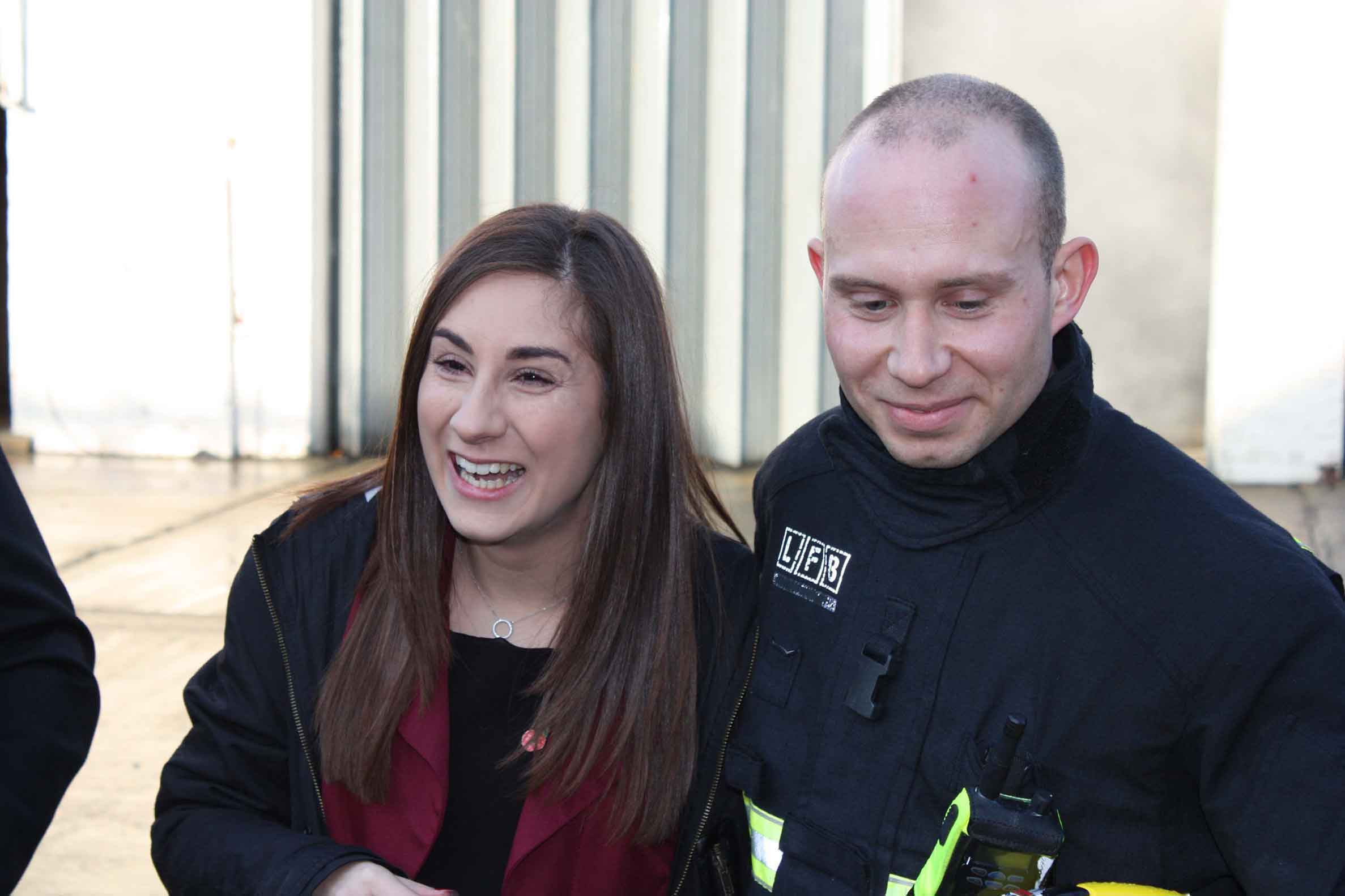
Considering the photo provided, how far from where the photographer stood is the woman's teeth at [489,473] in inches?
84.7

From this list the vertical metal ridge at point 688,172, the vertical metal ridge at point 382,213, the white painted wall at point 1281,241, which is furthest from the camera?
the vertical metal ridge at point 382,213

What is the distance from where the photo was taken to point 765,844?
1988 millimetres

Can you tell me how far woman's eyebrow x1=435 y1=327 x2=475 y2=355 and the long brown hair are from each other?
5cm

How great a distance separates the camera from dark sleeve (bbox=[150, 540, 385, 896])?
1977 millimetres

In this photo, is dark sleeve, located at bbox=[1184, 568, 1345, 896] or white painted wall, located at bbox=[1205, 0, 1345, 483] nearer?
dark sleeve, located at bbox=[1184, 568, 1345, 896]

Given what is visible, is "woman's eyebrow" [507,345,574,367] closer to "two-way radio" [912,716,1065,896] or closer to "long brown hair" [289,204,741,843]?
"long brown hair" [289,204,741,843]

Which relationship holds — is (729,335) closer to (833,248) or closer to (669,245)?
(669,245)

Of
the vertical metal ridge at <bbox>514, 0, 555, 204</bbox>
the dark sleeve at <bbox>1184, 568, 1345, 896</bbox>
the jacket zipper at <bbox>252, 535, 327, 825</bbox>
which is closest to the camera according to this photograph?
the dark sleeve at <bbox>1184, 568, 1345, 896</bbox>

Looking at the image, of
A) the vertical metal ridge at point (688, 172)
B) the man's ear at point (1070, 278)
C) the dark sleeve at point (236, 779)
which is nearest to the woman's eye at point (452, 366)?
the dark sleeve at point (236, 779)

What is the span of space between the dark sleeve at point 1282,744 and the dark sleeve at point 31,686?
1.33 metres

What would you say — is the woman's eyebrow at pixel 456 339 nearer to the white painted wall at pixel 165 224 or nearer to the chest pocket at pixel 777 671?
the chest pocket at pixel 777 671

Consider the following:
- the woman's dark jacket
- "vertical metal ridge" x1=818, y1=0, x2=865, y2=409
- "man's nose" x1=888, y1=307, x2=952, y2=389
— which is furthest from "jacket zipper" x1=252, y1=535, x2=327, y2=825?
"vertical metal ridge" x1=818, y1=0, x2=865, y2=409

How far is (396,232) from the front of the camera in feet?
24.4

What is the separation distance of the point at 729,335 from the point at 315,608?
17.0ft
